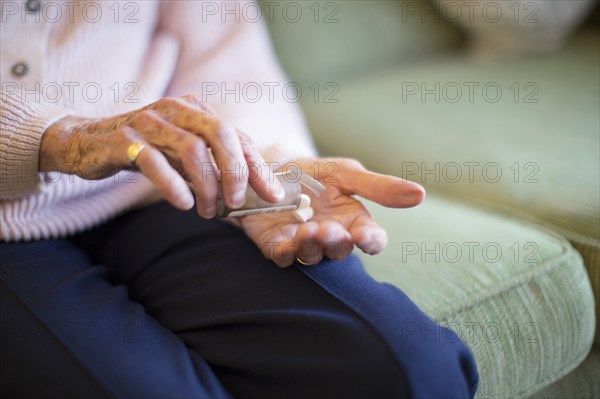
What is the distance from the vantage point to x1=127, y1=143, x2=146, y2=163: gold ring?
489mm

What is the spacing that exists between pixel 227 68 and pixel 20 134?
310 mm

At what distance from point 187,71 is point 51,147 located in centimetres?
29

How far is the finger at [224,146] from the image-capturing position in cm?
48

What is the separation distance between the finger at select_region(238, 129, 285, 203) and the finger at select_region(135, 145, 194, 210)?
0.07 metres

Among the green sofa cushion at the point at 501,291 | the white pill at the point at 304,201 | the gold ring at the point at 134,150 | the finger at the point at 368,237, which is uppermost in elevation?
the gold ring at the point at 134,150

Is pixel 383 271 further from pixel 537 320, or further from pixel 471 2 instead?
pixel 471 2

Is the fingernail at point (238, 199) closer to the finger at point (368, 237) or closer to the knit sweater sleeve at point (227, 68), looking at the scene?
the finger at point (368, 237)

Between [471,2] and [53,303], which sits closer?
[53,303]

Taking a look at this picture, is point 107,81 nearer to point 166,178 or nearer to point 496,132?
point 166,178

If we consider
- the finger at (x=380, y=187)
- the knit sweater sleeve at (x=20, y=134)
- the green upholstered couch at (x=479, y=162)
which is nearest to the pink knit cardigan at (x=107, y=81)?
the knit sweater sleeve at (x=20, y=134)

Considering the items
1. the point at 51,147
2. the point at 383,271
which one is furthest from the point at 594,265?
the point at 51,147

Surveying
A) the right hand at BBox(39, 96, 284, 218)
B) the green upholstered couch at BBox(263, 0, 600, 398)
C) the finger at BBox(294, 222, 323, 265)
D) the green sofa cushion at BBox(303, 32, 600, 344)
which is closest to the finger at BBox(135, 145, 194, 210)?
the right hand at BBox(39, 96, 284, 218)

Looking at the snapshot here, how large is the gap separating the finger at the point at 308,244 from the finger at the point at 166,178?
0.37 feet

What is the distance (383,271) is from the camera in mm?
676
